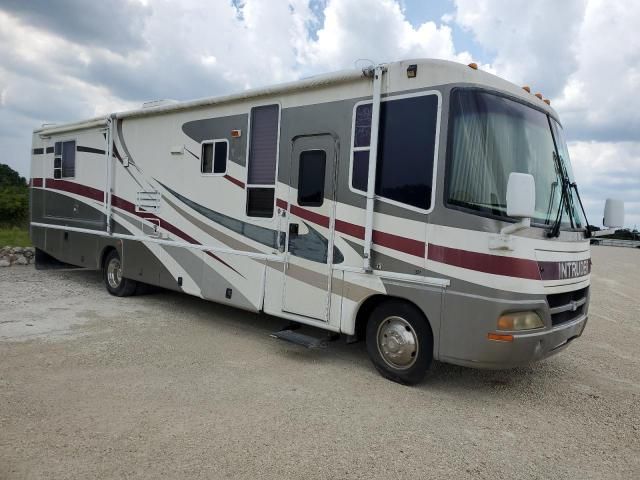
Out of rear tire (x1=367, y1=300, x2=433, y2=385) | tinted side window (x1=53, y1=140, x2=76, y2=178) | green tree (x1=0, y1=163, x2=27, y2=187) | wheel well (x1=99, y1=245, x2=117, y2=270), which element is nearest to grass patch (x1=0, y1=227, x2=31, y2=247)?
tinted side window (x1=53, y1=140, x2=76, y2=178)

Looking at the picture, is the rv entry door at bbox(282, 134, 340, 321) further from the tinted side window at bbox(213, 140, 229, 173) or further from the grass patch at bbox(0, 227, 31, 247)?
the grass patch at bbox(0, 227, 31, 247)

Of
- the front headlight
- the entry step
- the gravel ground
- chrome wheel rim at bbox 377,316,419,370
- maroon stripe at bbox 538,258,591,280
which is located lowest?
the gravel ground

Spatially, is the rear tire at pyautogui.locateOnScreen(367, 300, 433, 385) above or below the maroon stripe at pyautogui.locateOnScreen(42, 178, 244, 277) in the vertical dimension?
below

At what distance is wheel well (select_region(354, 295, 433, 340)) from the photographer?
5043 millimetres

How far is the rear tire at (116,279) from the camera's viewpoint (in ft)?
28.1

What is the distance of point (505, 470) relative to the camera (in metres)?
3.53

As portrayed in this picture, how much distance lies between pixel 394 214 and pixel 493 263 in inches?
41.7

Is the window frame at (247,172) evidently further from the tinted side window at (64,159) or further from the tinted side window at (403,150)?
the tinted side window at (64,159)

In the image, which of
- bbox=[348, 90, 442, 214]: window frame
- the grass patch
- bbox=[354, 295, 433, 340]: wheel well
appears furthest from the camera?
the grass patch

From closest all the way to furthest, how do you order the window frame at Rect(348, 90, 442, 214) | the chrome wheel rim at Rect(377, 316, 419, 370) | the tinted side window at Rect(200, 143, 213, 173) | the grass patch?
the window frame at Rect(348, 90, 442, 214), the chrome wheel rim at Rect(377, 316, 419, 370), the tinted side window at Rect(200, 143, 213, 173), the grass patch

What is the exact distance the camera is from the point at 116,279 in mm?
8758

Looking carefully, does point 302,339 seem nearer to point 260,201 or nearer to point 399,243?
point 399,243

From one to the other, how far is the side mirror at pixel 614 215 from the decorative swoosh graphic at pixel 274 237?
307 cm

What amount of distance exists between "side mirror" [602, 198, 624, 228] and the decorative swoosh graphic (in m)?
3.07
